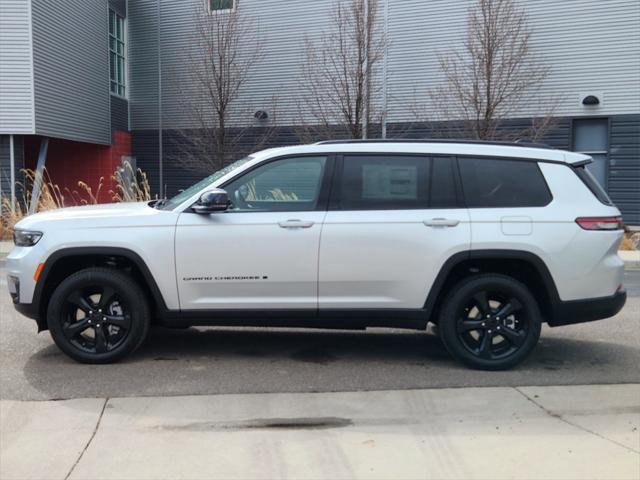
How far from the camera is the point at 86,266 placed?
579cm

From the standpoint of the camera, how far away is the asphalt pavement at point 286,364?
5.21 meters

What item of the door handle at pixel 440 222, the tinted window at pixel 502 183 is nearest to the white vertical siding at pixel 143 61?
the tinted window at pixel 502 183

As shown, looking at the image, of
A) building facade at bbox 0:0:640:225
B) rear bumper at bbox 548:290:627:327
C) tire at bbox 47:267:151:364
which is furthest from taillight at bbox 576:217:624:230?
building facade at bbox 0:0:640:225

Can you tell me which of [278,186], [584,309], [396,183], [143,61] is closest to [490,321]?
[584,309]

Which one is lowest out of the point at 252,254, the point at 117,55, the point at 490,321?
the point at 490,321

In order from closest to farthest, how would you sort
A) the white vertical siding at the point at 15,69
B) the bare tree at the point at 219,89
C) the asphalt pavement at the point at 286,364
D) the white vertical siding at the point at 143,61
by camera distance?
the asphalt pavement at the point at 286,364 → the white vertical siding at the point at 15,69 → the bare tree at the point at 219,89 → the white vertical siding at the point at 143,61

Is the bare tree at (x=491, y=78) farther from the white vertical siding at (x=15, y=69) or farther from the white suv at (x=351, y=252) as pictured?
the white suv at (x=351, y=252)

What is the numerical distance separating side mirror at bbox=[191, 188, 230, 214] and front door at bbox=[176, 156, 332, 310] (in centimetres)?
9

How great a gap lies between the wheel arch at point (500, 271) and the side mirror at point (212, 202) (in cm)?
184

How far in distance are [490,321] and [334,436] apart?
2.02m

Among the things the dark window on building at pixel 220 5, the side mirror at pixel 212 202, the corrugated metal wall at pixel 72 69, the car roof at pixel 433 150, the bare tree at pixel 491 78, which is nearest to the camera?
the side mirror at pixel 212 202

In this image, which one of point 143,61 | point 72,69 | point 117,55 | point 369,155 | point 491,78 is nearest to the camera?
point 369,155

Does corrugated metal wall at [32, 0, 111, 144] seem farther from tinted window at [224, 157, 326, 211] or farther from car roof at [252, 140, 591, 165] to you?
car roof at [252, 140, 591, 165]

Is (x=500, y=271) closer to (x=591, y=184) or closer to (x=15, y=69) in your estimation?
(x=591, y=184)
